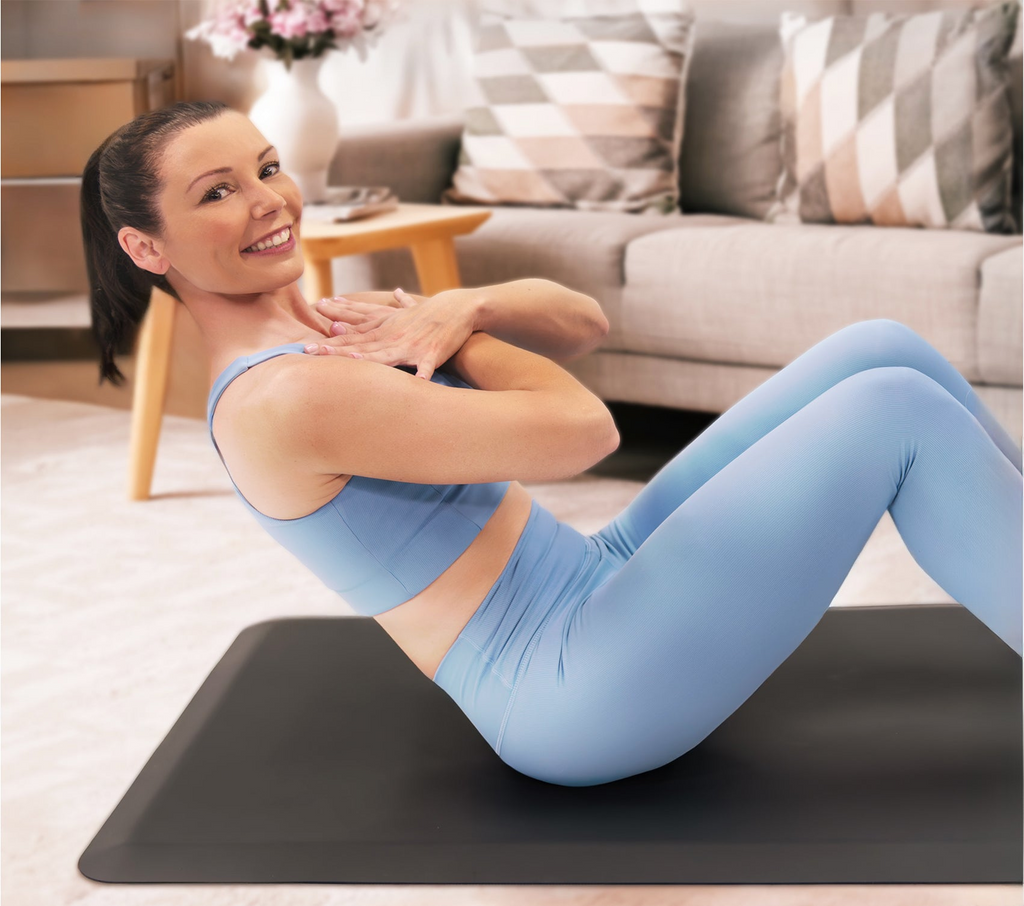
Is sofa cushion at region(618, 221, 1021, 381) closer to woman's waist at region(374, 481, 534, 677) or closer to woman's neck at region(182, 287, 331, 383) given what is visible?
woman's waist at region(374, 481, 534, 677)

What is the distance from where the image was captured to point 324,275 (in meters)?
2.44

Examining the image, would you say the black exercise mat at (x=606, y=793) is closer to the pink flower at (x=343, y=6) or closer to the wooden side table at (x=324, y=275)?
the wooden side table at (x=324, y=275)

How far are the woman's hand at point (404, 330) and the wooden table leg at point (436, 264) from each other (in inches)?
51.3

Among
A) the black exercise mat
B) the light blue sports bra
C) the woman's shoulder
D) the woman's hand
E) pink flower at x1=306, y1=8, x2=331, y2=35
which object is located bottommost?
the black exercise mat

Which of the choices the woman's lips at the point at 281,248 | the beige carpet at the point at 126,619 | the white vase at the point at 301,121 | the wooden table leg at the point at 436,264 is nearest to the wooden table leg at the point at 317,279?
the wooden table leg at the point at 436,264

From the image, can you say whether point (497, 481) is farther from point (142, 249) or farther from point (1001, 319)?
point (1001, 319)

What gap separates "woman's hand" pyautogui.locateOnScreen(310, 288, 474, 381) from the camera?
1160 millimetres

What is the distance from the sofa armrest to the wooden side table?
45 centimetres

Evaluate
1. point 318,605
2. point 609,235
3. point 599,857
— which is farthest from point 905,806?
point 609,235

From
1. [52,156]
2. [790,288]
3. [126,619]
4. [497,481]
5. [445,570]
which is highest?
[497,481]

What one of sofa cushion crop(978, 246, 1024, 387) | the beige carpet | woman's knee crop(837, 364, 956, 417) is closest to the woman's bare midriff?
the beige carpet

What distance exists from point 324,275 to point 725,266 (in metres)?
0.81

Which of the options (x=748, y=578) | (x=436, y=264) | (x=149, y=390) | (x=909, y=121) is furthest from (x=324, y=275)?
(x=748, y=578)

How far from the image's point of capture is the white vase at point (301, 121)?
2.71m
